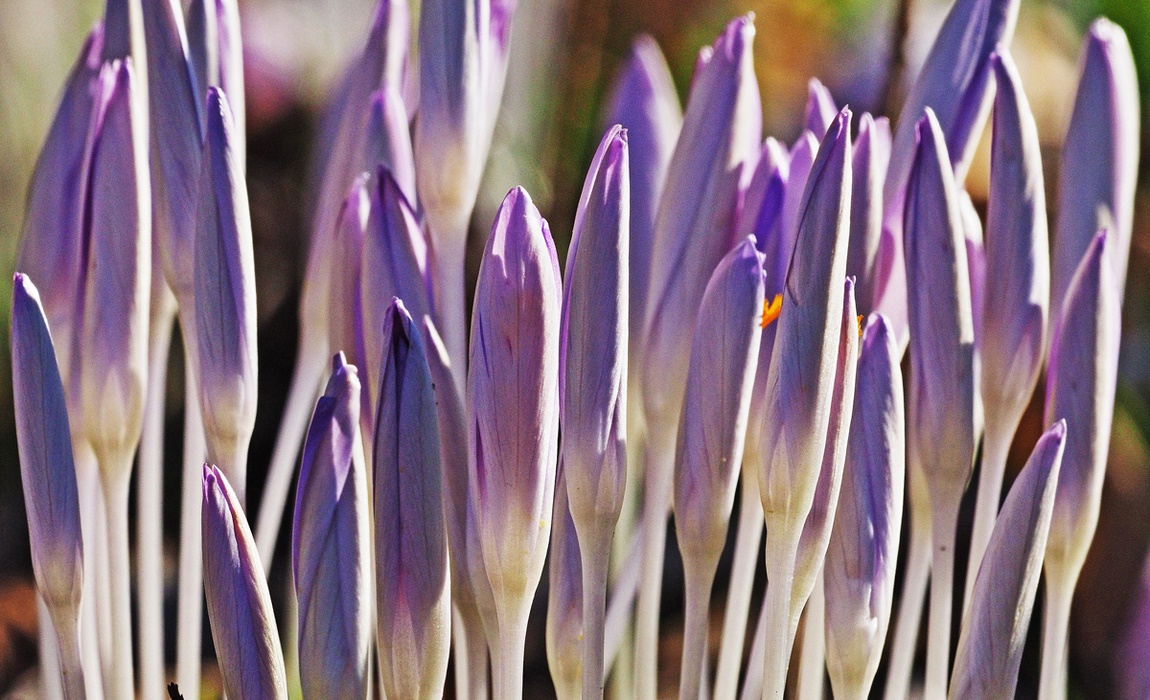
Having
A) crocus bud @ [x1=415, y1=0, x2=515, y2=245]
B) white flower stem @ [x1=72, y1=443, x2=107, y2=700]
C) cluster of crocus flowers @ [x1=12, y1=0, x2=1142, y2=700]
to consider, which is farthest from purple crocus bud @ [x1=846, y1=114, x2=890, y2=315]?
white flower stem @ [x1=72, y1=443, x2=107, y2=700]

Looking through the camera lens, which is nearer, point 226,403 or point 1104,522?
point 226,403

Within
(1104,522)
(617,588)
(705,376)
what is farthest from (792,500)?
(1104,522)

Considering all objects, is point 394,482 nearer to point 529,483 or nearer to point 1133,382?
point 529,483

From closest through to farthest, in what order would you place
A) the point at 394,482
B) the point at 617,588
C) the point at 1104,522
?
1. the point at 394,482
2. the point at 617,588
3. the point at 1104,522

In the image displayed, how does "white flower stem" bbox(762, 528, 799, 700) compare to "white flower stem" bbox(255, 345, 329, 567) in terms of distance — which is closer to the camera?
"white flower stem" bbox(762, 528, 799, 700)

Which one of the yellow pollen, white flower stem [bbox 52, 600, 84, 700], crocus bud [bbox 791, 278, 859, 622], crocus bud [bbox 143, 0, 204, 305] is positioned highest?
crocus bud [bbox 143, 0, 204, 305]

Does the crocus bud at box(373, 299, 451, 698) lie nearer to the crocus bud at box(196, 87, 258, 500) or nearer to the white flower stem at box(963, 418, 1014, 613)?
the crocus bud at box(196, 87, 258, 500)

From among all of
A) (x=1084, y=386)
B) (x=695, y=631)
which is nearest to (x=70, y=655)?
(x=695, y=631)

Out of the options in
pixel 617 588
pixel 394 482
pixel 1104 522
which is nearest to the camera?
pixel 394 482
